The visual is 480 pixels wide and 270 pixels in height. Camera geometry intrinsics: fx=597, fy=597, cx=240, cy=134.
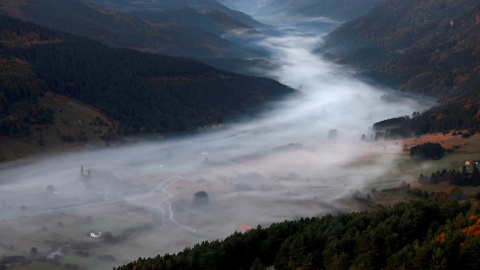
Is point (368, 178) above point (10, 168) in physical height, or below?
below

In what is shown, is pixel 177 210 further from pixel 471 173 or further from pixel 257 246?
pixel 471 173

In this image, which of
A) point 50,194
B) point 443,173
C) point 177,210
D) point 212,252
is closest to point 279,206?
point 177,210

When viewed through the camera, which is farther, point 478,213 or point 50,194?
point 50,194

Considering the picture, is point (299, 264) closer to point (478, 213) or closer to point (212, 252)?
point (212, 252)

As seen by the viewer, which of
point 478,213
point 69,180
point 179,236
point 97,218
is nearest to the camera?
point 478,213

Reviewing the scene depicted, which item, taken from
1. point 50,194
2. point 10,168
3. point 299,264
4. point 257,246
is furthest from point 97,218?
point 299,264

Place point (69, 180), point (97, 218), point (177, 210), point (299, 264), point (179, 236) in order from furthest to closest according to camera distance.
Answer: point (69, 180), point (177, 210), point (97, 218), point (179, 236), point (299, 264)

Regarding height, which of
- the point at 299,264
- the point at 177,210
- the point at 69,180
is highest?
the point at 69,180
